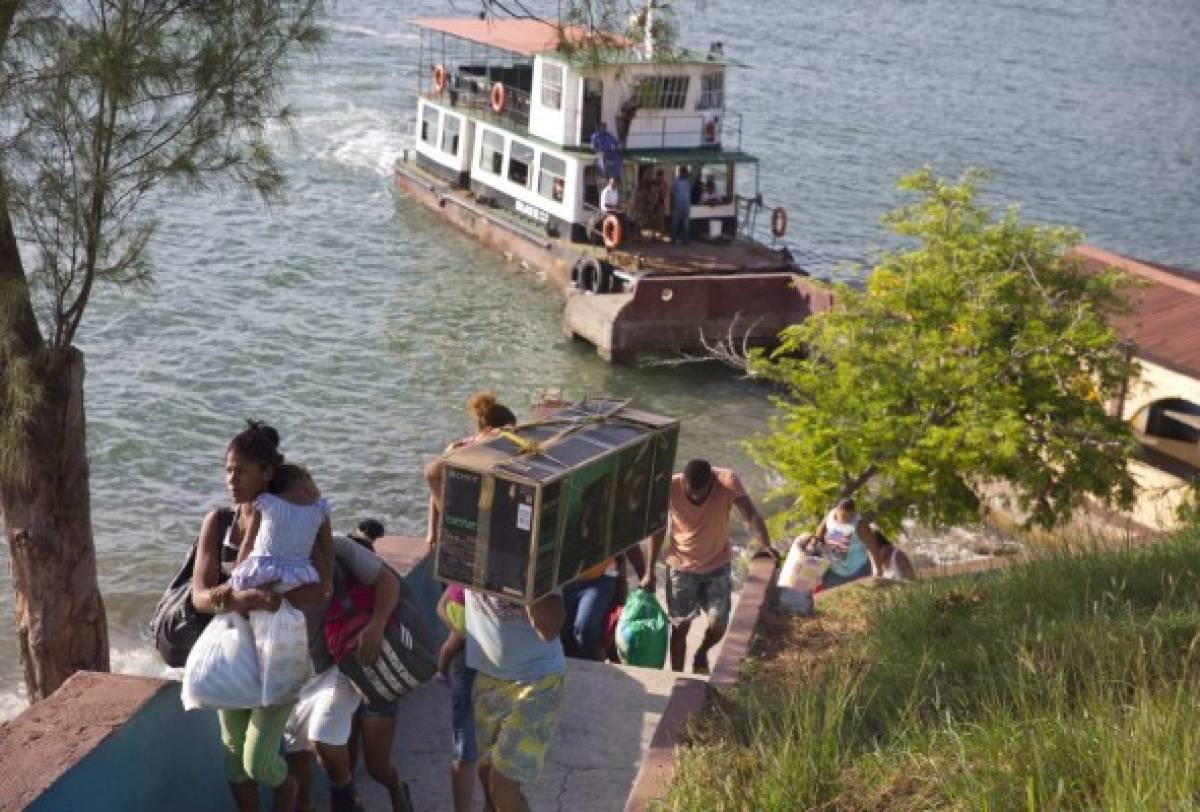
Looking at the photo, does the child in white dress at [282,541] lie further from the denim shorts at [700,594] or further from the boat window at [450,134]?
the boat window at [450,134]

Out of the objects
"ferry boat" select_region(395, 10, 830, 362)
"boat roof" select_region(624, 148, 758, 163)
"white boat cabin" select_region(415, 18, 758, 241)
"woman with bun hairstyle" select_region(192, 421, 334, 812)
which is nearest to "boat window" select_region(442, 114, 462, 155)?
"ferry boat" select_region(395, 10, 830, 362)

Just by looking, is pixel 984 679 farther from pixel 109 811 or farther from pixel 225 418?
pixel 225 418

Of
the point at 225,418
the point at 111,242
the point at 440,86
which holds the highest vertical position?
the point at 111,242

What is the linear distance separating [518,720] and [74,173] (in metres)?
3.29

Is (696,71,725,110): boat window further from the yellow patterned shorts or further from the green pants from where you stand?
Result: the green pants

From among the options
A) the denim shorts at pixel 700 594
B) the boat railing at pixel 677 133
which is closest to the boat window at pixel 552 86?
the boat railing at pixel 677 133

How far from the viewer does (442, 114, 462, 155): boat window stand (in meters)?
32.4

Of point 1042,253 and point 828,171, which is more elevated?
point 1042,253

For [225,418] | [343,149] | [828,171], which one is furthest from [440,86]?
[225,418]

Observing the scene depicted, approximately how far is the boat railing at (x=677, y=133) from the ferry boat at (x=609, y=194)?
0.08ft

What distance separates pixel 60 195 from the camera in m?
7.40

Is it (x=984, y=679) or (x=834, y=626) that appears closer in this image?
(x=984, y=679)

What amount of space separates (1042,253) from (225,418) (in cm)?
1048

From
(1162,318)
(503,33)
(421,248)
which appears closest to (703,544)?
(1162,318)
